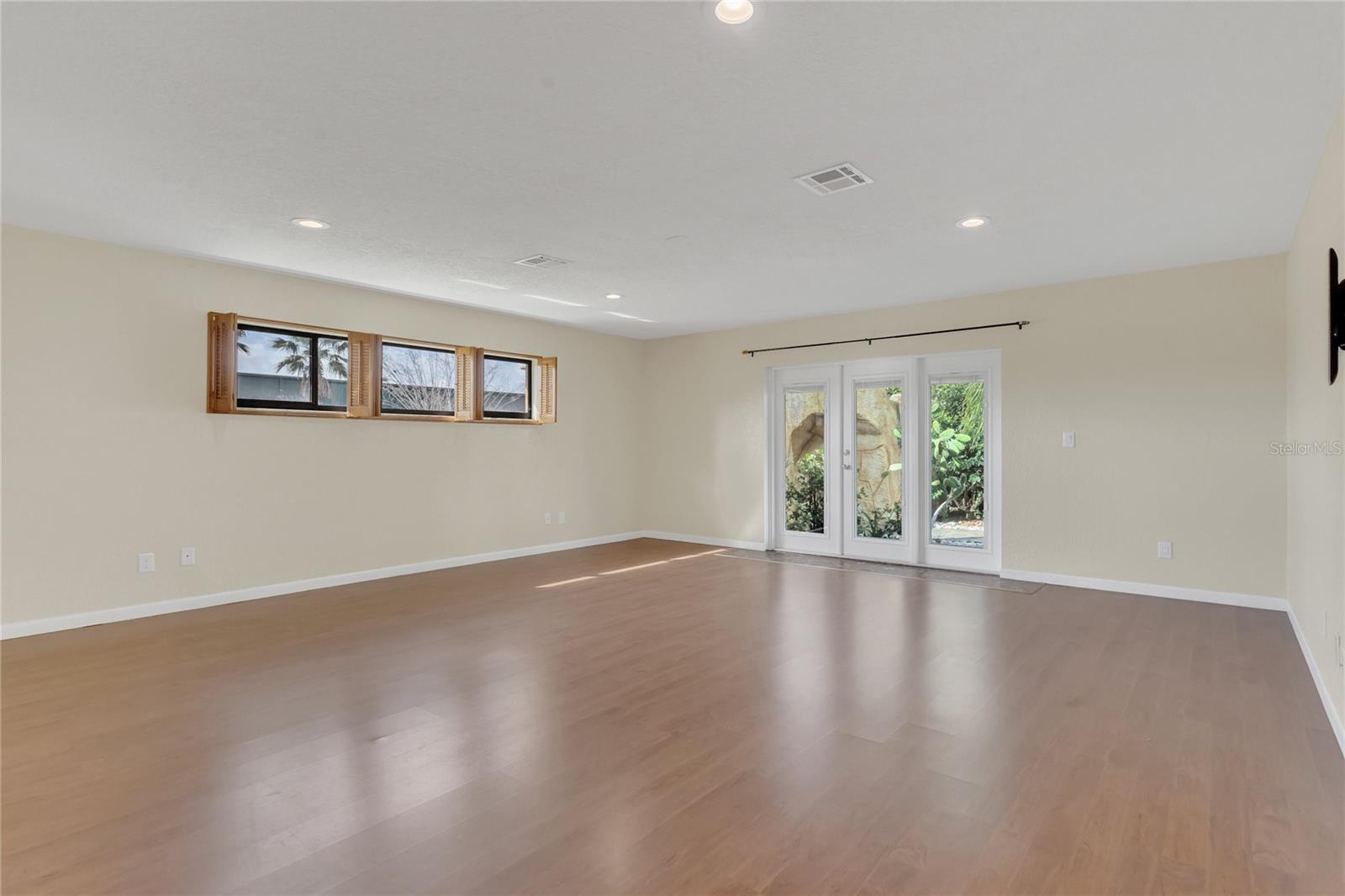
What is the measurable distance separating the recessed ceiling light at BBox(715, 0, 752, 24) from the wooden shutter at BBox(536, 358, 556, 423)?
543 cm

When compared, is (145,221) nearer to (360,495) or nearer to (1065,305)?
(360,495)

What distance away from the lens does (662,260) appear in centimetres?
487

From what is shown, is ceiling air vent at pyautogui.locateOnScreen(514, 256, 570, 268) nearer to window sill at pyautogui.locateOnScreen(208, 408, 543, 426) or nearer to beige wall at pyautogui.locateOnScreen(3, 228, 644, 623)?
beige wall at pyautogui.locateOnScreen(3, 228, 644, 623)

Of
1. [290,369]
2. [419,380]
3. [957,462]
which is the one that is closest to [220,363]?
[290,369]

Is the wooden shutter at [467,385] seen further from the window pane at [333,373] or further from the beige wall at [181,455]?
the window pane at [333,373]

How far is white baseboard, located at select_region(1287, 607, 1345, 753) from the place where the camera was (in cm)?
262

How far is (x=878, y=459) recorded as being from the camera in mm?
6742

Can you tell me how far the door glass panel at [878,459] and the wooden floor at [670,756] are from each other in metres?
2.26

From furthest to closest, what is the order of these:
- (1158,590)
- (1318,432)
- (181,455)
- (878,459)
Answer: (878,459) → (1158,590) → (181,455) → (1318,432)

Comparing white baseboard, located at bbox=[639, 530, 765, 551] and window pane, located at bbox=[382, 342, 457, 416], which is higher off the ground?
window pane, located at bbox=[382, 342, 457, 416]

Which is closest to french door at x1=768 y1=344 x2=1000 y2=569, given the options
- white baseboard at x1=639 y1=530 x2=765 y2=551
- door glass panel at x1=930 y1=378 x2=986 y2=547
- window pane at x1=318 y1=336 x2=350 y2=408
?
door glass panel at x1=930 y1=378 x2=986 y2=547

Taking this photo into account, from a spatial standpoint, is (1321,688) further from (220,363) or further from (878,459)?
(220,363)

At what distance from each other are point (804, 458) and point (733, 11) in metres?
5.66

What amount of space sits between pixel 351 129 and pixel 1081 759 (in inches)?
153
